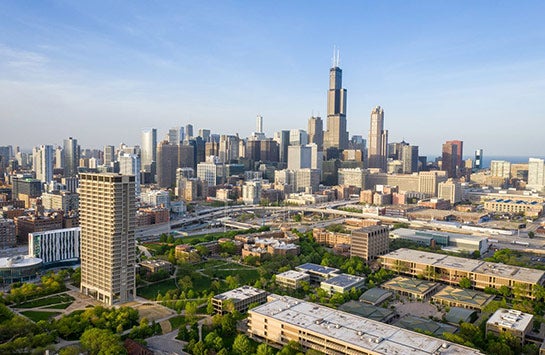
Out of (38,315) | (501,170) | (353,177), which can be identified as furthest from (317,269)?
(501,170)

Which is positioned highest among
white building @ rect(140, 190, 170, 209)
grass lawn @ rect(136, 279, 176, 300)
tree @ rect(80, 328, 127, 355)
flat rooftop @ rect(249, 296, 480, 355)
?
white building @ rect(140, 190, 170, 209)

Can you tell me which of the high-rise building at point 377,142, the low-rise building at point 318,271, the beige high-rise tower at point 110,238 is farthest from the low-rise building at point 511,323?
the high-rise building at point 377,142

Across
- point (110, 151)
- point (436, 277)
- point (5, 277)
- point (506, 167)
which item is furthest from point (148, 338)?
point (506, 167)

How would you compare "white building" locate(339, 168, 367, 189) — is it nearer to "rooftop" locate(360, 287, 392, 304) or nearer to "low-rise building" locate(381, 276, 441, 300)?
"low-rise building" locate(381, 276, 441, 300)

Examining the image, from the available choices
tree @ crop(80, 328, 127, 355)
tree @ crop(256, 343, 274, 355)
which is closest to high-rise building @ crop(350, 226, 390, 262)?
tree @ crop(256, 343, 274, 355)

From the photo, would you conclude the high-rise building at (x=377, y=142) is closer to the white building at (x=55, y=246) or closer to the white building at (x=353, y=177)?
the white building at (x=353, y=177)

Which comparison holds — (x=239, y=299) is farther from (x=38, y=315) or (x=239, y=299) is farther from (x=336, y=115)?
(x=336, y=115)

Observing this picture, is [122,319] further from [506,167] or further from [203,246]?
[506,167]

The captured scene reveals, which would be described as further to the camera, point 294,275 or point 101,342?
point 294,275
